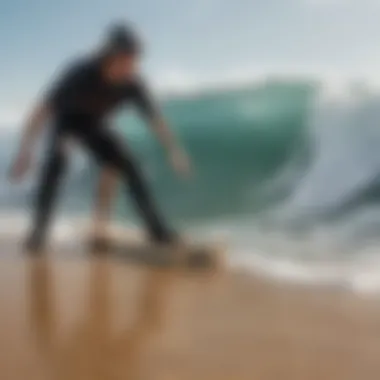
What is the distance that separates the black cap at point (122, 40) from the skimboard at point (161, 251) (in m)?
0.33

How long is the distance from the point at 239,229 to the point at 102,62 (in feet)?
1.32

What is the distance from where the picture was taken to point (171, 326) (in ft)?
4.67

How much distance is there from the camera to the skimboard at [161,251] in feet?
5.02

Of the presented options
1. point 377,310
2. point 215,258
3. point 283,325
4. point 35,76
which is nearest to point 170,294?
point 215,258

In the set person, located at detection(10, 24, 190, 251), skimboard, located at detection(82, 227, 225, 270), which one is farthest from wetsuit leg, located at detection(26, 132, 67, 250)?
skimboard, located at detection(82, 227, 225, 270)

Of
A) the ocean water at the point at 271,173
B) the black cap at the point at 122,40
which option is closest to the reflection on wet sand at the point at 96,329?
the ocean water at the point at 271,173

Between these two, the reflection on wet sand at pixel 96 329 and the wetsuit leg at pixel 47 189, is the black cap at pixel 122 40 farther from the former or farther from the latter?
the reflection on wet sand at pixel 96 329

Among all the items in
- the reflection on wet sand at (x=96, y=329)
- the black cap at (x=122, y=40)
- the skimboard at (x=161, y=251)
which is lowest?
the reflection on wet sand at (x=96, y=329)

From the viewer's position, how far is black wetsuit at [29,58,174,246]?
1.55 m

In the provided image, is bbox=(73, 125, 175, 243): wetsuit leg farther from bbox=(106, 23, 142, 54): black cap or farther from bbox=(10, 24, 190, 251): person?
bbox=(106, 23, 142, 54): black cap

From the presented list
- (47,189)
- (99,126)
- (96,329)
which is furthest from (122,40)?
(96,329)

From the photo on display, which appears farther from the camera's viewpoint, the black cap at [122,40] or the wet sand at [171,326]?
the black cap at [122,40]

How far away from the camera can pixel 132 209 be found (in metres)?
1.58

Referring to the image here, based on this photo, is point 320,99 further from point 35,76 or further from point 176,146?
point 35,76
